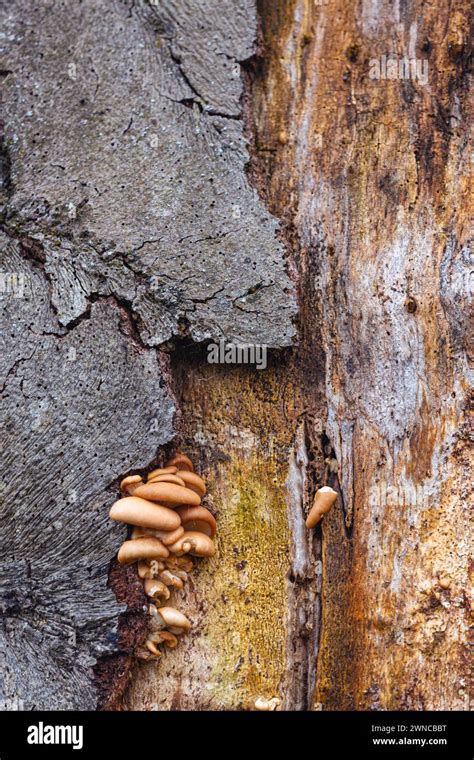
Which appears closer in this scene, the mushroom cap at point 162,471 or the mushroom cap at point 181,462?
the mushroom cap at point 162,471

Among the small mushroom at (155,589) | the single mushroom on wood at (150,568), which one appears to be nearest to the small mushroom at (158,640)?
the small mushroom at (155,589)

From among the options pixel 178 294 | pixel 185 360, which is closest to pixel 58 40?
pixel 178 294

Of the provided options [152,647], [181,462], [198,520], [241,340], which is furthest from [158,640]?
[241,340]

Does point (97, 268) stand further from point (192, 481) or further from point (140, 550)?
point (140, 550)

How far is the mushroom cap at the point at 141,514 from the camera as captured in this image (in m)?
3.10

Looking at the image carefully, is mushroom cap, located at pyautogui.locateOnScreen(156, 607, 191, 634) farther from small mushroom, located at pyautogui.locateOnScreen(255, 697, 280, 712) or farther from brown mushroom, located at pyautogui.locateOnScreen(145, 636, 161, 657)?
small mushroom, located at pyautogui.locateOnScreen(255, 697, 280, 712)

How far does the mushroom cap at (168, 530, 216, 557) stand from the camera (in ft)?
10.5

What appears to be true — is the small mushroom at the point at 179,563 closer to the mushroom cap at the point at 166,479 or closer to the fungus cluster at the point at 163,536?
the fungus cluster at the point at 163,536

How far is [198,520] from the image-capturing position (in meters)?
3.31

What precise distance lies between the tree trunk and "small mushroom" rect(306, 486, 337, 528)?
0.32ft

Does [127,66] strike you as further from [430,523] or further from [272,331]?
[430,523]

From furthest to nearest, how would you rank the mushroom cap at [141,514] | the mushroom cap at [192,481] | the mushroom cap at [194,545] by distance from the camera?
the mushroom cap at [192,481], the mushroom cap at [194,545], the mushroom cap at [141,514]

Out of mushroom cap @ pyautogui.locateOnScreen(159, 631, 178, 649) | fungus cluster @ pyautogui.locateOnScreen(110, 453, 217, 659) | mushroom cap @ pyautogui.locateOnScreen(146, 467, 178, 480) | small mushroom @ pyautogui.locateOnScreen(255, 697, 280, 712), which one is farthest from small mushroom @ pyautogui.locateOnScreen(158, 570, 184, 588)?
small mushroom @ pyautogui.locateOnScreen(255, 697, 280, 712)

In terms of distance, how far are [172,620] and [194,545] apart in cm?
34
